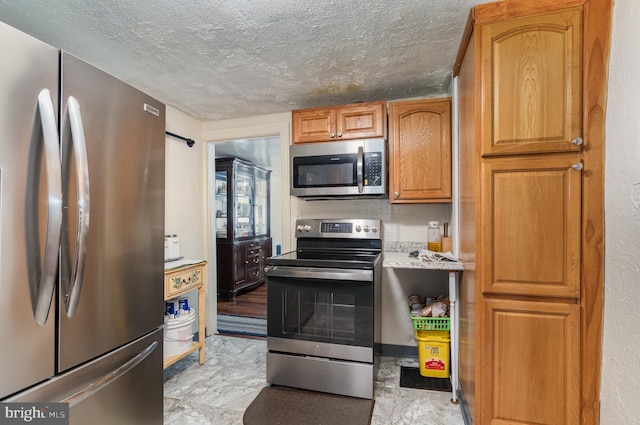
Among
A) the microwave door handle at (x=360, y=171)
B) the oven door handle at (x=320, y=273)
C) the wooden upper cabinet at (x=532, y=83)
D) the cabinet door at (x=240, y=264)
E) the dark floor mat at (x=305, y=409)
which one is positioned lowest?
the dark floor mat at (x=305, y=409)

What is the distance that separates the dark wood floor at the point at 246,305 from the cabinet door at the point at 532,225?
2786mm

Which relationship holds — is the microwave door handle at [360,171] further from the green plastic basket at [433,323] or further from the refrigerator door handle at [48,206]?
the refrigerator door handle at [48,206]

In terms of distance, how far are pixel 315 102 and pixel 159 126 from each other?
4.74ft

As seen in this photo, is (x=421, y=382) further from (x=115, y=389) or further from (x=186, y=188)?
(x=186, y=188)

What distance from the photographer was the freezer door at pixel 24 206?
0.81 m

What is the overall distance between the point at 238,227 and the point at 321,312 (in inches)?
108

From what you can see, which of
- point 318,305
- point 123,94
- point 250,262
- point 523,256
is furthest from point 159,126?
point 250,262

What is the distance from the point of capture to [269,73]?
198cm

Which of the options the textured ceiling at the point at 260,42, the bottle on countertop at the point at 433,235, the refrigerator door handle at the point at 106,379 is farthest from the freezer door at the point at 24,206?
the bottle on countertop at the point at 433,235

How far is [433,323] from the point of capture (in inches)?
80.6

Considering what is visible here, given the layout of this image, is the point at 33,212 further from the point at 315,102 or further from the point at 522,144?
the point at 315,102

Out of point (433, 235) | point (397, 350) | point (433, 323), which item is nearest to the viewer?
point (433, 323)

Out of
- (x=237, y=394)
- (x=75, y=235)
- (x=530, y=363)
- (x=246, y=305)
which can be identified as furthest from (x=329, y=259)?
(x=246, y=305)

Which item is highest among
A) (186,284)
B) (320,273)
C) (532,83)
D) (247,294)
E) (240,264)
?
(532,83)
